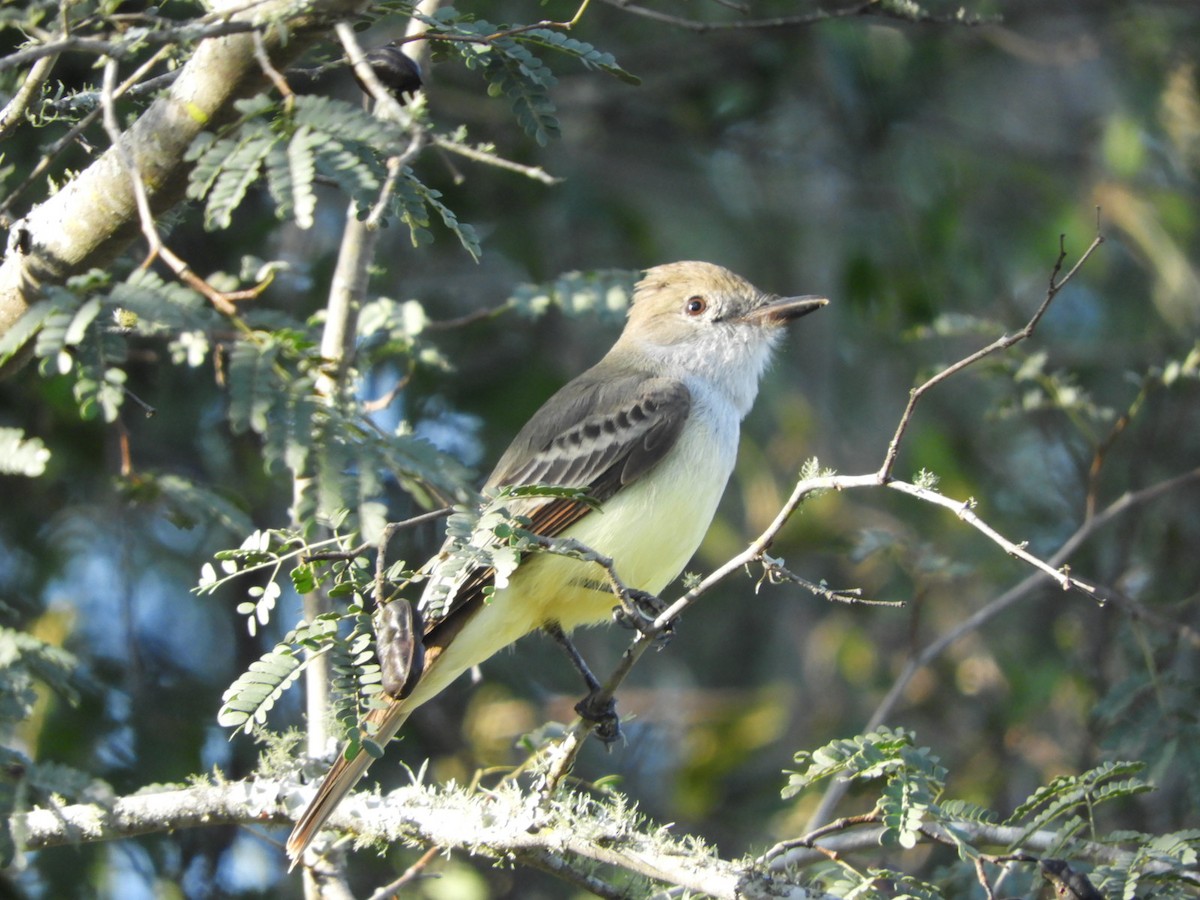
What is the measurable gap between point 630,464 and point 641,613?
144 centimetres

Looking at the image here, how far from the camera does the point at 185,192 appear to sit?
2959mm

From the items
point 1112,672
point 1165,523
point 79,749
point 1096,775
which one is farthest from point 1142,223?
point 79,749

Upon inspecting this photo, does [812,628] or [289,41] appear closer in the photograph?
[289,41]

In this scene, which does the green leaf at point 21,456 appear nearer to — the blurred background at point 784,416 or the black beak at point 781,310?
the blurred background at point 784,416

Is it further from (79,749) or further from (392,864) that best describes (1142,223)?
(79,749)

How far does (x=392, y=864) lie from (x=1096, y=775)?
3794mm

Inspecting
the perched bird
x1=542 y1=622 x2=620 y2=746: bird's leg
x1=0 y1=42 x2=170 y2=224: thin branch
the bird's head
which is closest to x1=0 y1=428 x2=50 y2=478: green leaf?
x1=0 y1=42 x2=170 y2=224: thin branch

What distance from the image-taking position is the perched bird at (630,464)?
4496 mm

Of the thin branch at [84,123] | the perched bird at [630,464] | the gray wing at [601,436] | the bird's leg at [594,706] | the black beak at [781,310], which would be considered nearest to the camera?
the thin branch at [84,123]

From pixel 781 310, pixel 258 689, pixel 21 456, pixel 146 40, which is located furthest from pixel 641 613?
pixel 781 310

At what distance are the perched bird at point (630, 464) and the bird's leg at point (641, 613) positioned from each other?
15 cm

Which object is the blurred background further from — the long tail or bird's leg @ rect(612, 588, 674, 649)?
the long tail

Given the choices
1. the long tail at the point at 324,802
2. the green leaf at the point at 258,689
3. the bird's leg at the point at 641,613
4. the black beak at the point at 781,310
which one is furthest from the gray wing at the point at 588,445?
→ the green leaf at the point at 258,689

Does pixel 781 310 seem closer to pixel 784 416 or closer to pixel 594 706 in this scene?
pixel 594 706
